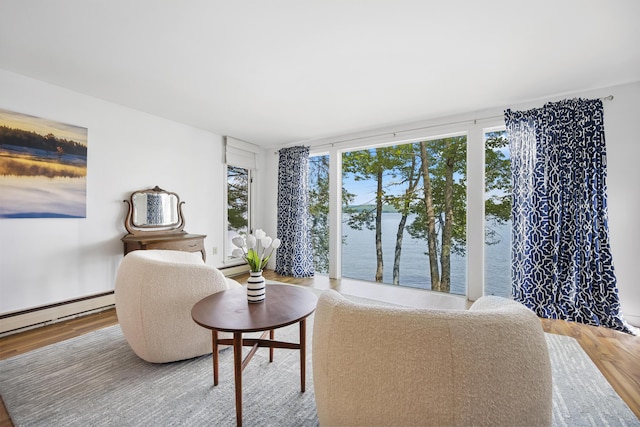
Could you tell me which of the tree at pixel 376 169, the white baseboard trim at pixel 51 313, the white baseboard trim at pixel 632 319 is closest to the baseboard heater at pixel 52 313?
the white baseboard trim at pixel 51 313

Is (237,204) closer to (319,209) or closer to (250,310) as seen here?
(319,209)

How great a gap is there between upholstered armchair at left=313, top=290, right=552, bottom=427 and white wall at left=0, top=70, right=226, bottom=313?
3132 millimetres

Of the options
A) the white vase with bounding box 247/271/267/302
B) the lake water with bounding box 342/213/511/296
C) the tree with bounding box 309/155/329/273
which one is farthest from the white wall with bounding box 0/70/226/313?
the lake water with bounding box 342/213/511/296

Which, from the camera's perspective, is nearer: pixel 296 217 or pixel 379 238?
pixel 296 217

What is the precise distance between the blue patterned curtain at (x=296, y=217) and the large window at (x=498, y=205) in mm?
2580

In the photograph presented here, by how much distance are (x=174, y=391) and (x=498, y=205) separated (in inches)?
160

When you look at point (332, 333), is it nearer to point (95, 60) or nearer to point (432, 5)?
point (432, 5)

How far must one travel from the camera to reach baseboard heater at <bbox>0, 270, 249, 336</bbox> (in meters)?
2.44

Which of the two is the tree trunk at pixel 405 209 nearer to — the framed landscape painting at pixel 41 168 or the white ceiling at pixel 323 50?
the white ceiling at pixel 323 50

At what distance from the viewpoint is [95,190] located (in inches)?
118

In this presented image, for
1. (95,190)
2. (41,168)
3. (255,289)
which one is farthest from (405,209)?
(41,168)

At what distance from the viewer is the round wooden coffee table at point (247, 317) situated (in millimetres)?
1424

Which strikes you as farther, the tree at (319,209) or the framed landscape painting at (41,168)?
the tree at (319,209)

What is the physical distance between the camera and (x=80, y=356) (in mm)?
2033
